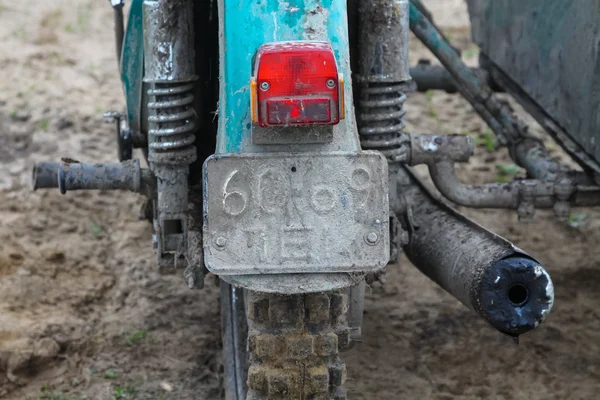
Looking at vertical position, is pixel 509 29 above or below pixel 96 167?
above

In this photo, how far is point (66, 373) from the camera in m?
3.21

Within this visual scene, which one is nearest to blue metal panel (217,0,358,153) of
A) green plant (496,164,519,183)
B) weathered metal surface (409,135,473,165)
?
weathered metal surface (409,135,473,165)

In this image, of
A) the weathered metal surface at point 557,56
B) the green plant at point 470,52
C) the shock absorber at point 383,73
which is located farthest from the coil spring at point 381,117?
the green plant at point 470,52

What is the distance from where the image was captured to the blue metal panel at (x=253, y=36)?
213 centimetres

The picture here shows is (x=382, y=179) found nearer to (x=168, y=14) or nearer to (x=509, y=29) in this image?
(x=168, y=14)

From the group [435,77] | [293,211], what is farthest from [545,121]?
[293,211]

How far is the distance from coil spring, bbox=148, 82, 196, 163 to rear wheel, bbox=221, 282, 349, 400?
1.86ft

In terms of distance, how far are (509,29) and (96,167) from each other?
1.89 meters

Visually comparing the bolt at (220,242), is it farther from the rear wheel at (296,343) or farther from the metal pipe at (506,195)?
the metal pipe at (506,195)

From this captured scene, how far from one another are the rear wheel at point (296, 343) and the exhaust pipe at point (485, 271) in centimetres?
34

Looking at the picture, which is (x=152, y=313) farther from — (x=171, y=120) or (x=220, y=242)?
(x=220, y=242)

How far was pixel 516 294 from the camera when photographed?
7.16 feet

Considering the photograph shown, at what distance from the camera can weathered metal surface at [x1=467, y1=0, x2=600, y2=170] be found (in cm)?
310

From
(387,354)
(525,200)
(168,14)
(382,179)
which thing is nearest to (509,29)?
(525,200)
